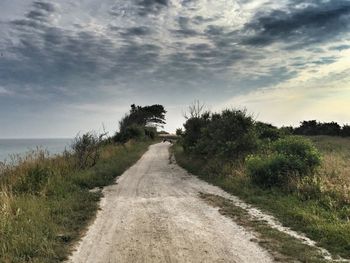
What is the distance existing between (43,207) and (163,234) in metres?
4.15

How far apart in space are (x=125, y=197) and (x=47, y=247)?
698cm

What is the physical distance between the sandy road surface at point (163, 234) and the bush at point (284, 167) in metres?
2.95

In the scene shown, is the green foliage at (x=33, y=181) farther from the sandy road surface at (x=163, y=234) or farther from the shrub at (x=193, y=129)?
the shrub at (x=193, y=129)

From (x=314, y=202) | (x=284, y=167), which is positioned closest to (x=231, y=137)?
(x=284, y=167)

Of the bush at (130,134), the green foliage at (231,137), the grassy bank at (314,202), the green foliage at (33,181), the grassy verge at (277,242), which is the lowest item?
the grassy verge at (277,242)

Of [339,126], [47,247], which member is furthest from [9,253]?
[339,126]

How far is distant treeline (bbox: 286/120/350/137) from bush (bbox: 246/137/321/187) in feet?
139

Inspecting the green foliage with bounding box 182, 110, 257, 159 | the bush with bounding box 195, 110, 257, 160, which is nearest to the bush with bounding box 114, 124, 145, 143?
the green foliage with bounding box 182, 110, 257, 159

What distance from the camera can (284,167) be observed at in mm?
16688

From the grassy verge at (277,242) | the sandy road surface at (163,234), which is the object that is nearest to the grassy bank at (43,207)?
the sandy road surface at (163,234)

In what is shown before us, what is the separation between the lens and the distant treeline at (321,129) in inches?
2414

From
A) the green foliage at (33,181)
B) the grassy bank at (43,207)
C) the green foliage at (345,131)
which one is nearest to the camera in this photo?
the grassy bank at (43,207)

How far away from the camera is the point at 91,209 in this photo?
12727 millimetres

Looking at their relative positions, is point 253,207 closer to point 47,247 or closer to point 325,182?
point 325,182
